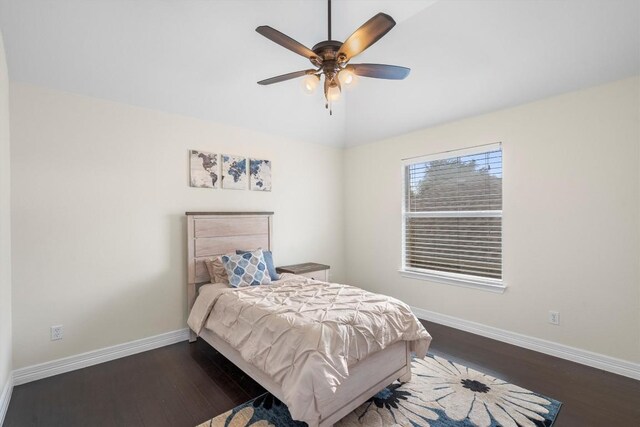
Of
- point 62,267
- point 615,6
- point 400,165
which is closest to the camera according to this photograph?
point 615,6

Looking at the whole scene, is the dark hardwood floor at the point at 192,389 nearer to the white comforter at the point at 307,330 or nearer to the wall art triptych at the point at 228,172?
the white comforter at the point at 307,330

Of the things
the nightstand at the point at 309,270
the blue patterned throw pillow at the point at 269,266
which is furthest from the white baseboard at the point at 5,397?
the nightstand at the point at 309,270

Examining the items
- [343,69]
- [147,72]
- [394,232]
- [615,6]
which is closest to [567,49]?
[615,6]

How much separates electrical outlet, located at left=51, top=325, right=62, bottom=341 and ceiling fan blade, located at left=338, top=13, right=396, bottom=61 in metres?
3.21

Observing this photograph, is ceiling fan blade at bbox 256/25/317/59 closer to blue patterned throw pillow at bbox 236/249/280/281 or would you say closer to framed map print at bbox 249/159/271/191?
framed map print at bbox 249/159/271/191

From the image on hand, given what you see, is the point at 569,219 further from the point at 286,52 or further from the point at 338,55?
the point at 286,52

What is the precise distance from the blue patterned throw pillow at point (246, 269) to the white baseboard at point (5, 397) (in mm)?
1681

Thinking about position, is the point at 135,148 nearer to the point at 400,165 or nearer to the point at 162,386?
the point at 162,386

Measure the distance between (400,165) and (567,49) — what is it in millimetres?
2057

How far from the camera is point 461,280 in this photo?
3.57 meters

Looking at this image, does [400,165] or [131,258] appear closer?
[131,258]

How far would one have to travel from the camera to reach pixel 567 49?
2.47 meters

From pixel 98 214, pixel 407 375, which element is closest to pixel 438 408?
pixel 407 375

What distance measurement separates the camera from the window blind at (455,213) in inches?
134
